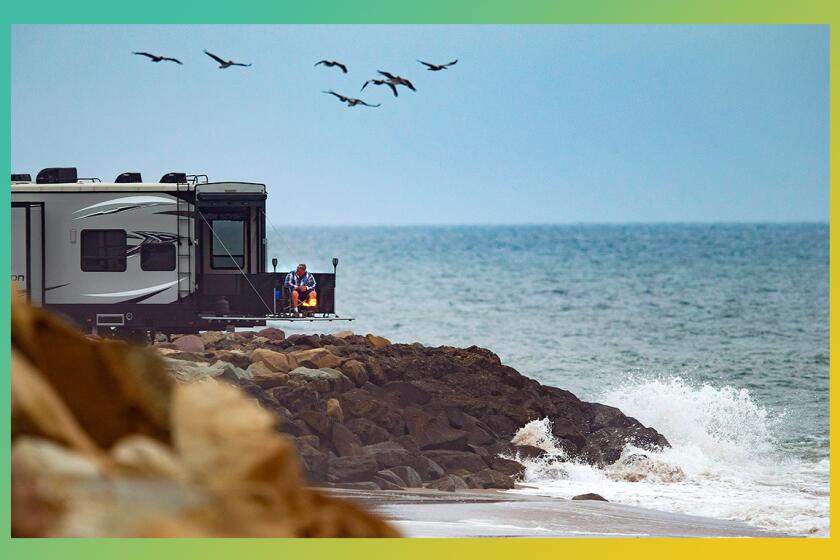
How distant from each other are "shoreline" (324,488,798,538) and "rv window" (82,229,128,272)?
3.44 m

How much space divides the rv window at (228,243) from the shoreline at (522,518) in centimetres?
291

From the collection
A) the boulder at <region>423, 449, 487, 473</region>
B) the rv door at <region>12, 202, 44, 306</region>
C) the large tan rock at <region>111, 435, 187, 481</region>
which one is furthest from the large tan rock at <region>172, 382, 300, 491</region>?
the rv door at <region>12, 202, 44, 306</region>

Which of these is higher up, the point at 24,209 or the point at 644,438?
the point at 24,209

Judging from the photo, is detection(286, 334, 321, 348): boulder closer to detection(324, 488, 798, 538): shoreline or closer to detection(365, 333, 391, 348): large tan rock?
detection(365, 333, 391, 348): large tan rock

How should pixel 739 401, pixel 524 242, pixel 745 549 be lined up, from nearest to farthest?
pixel 745 549 → pixel 739 401 → pixel 524 242

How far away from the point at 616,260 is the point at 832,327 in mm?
40844

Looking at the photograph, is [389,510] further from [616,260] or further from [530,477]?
[616,260]

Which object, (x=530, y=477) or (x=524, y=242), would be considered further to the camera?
(x=524, y=242)

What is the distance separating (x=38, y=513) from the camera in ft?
11.8

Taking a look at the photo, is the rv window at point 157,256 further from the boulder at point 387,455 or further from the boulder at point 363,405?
the boulder at point 387,455

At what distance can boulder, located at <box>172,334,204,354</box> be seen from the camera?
37.8 feet

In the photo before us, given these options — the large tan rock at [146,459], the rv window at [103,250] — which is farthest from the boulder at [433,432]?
the large tan rock at [146,459]

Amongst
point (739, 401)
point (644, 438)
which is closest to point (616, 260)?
point (739, 401)

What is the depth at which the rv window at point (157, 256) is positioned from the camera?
11.6 metres
